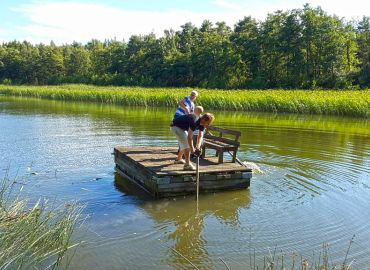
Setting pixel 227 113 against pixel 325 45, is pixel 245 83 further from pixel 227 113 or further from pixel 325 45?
pixel 227 113

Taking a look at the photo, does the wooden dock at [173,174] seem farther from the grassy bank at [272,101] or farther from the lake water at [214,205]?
the grassy bank at [272,101]

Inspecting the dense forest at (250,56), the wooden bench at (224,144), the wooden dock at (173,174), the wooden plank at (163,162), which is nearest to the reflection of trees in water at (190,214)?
the wooden dock at (173,174)

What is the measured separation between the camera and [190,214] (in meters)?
10.2

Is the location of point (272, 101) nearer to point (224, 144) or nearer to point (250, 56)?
point (224, 144)

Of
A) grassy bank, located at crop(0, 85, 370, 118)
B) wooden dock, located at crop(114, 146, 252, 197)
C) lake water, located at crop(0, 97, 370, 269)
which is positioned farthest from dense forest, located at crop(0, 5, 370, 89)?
wooden dock, located at crop(114, 146, 252, 197)

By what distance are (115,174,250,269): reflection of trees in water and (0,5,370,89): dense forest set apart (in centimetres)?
4843

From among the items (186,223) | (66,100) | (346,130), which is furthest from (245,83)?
(186,223)

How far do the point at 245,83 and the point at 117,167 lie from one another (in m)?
55.0

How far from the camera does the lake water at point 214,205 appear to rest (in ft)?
26.0

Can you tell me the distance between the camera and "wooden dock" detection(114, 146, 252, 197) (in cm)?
1132

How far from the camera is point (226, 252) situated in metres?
7.98

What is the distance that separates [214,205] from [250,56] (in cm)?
5957

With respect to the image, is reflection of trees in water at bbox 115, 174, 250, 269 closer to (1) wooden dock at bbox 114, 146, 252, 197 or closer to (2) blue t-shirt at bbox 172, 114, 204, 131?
(1) wooden dock at bbox 114, 146, 252, 197

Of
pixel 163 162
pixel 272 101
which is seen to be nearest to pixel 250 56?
pixel 272 101
